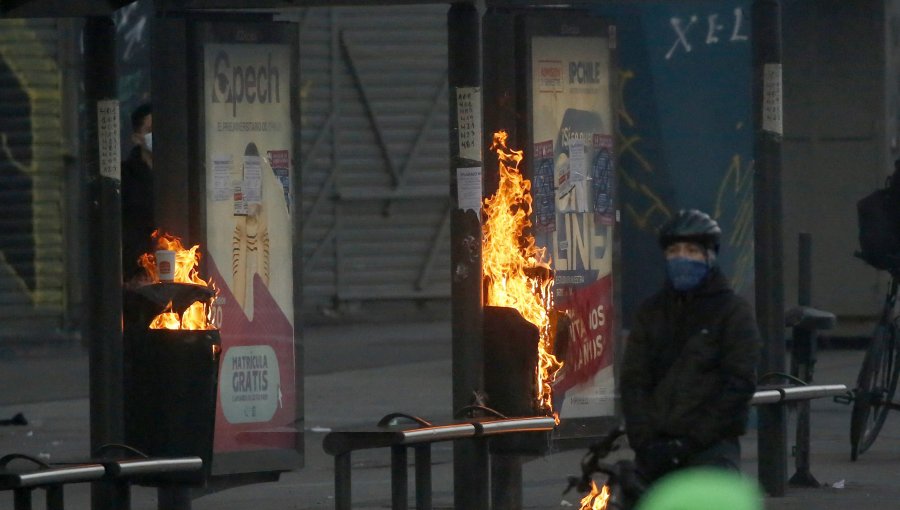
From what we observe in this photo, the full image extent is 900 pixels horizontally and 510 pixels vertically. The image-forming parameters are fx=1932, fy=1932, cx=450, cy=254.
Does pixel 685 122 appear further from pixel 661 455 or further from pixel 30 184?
pixel 30 184

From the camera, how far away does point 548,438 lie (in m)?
8.69

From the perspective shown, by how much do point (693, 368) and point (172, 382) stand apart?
270 centimetres

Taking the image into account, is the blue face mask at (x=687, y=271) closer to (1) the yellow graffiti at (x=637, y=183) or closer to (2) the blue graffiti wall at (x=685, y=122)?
(2) the blue graffiti wall at (x=685, y=122)

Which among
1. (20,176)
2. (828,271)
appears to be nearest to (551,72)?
(828,271)

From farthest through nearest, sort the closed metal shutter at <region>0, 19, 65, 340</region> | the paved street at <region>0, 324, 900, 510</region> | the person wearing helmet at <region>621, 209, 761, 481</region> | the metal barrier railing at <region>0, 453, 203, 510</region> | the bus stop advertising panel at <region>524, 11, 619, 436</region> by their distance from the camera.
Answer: the closed metal shutter at <region>0, 19, 65, 340</region>
the paved street at <region>0, 324, 900, 510</region>
the bus stop advertising panel at <region>524, 11, 619, 436</region>
the metal barrier railing at <region>0, 453, 203, 510</region>
the person wearing helmet at <region>621, 209, 761, 481</region>

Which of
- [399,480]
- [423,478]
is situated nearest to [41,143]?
[423,478]

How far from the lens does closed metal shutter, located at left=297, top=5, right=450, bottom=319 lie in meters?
20.2

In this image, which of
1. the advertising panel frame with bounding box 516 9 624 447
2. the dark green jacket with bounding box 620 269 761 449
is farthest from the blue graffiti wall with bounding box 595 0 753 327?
the dark green jacket with bounding box 620 269 761 449

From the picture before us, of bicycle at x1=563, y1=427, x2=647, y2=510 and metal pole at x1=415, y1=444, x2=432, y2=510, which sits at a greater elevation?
bicycle at x1=563, y1=427, x2=647, y2=510

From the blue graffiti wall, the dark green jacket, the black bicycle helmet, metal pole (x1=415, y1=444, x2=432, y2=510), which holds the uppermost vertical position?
the blue graffiti wall

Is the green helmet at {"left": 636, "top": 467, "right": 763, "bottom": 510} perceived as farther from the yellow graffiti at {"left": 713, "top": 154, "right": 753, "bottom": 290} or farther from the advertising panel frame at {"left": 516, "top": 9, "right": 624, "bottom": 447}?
the yellow graffiti at {"left": 713, "top": 154, "right": 753, "bottom": 290}

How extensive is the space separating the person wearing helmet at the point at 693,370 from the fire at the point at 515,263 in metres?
2.60

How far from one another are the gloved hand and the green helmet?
3 cm

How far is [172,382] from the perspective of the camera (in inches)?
317
